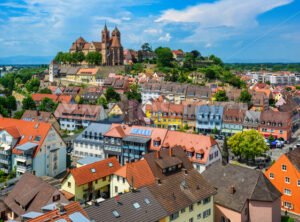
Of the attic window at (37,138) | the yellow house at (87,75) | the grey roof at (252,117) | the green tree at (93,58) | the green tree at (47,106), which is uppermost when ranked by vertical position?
the green tree at (93,58)

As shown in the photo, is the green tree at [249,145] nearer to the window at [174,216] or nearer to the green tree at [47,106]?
the window at [174,216]

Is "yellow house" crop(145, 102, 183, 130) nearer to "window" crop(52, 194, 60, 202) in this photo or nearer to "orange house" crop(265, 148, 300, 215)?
"orange house" crop(265, 148, 300, 215)

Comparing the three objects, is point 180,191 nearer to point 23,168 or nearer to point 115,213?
point 115,213

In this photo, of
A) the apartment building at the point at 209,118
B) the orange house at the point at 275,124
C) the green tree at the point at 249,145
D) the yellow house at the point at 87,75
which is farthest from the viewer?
the yellow house at the point at 87,75

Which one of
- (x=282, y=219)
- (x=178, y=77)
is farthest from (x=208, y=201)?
(x=178, y=77)

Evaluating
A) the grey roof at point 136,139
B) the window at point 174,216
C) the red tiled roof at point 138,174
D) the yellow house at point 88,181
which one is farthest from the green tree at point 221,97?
the window at point 174,216

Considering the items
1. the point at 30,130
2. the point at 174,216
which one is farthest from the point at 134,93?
the point at 174,216

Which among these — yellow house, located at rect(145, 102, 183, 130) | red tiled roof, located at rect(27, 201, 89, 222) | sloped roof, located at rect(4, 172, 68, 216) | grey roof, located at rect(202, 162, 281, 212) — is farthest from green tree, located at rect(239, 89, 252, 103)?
red tiled roof, located at rect(27, 201, 89, 222)
